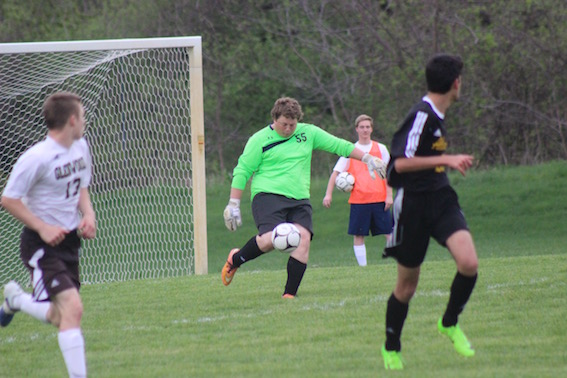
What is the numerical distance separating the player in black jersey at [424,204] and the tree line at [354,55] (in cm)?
1730

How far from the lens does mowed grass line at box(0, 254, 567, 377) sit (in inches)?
216

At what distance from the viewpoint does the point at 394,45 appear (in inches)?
926

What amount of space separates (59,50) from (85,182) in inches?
218

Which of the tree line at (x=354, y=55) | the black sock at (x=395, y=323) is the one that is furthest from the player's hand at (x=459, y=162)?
the tree line at (x=354, y=55)

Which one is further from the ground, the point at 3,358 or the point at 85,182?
the point at 85,182

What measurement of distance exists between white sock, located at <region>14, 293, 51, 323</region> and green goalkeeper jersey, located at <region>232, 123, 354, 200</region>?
3192 mm

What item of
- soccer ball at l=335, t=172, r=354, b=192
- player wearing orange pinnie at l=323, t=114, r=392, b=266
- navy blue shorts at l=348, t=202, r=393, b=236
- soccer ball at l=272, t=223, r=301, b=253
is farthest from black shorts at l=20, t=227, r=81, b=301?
navy blue shorts at l=348, t=202, r=393, b=236

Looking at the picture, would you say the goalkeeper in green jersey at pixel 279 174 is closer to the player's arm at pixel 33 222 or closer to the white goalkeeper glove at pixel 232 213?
the white goalkeeper glove at pixel 232 213

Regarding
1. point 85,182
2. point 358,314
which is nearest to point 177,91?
point 358,314

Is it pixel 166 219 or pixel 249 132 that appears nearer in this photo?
pixel 166 219

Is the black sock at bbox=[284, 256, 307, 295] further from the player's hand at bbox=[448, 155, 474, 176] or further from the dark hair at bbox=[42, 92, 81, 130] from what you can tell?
the dark hair at bbox=[42, 92, 81, 130]

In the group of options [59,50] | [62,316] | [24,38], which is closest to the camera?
[62,316]

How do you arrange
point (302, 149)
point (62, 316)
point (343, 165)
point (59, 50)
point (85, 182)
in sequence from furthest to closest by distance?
point (343, 165), point (59, 50), point (302, 149), point (85, 182), point (62, 316)

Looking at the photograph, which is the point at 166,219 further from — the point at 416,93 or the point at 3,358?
the point at 416,93
